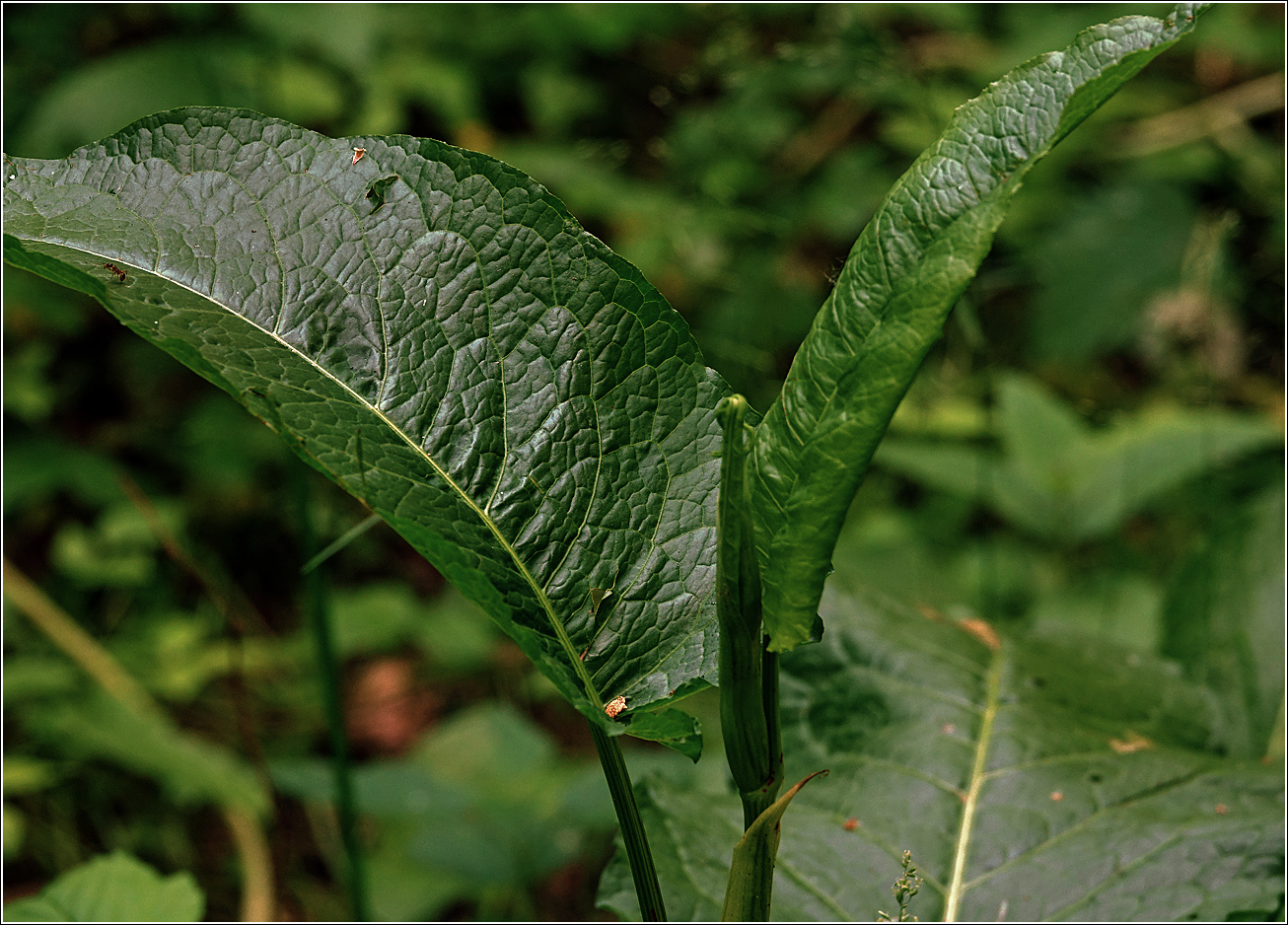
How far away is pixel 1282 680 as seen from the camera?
136 cm

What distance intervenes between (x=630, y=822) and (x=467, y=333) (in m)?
0.36

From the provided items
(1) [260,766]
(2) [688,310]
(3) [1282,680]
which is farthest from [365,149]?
(2) [688,310]

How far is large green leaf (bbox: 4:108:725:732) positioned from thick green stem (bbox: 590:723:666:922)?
43 millimetres

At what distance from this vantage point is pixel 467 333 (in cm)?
73

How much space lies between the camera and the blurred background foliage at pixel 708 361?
2045 mm

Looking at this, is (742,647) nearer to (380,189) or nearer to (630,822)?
(630,822)

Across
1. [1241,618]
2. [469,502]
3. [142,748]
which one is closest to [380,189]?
[469,502]

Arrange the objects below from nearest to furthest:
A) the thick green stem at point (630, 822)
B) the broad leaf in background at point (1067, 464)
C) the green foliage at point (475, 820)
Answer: the thick green stem at point (630, 822), the green foliage at point (475, 820), the broad leaf in background at point (1067, 464)

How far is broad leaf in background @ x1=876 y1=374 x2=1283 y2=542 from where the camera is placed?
2.41m

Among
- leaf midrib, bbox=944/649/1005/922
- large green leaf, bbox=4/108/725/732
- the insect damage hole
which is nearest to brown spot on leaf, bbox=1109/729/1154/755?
leaf midrib, bbox=944/649/1005/922

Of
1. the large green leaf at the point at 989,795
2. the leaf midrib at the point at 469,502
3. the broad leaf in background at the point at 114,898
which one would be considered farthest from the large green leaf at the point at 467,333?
the broad leaf in background at the point at 114,898

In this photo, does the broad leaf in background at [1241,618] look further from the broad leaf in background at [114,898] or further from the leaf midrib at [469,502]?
the broad leaf in background at [114,898]

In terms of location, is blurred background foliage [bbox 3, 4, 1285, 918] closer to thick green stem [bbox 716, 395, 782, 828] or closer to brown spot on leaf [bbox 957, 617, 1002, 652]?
brown spot on leaf [bbox 957, 617, 1002, 652]

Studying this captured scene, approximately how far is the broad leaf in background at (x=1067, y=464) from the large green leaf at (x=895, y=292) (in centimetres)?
196
